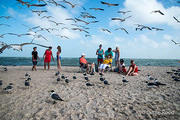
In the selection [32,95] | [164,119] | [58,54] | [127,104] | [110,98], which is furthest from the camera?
[58,54]

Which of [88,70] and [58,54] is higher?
[58,54]

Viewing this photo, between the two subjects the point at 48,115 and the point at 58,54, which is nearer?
the point at 48,115

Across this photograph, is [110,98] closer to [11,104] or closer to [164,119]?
[164,119]

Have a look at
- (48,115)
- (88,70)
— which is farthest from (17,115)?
(88,70)

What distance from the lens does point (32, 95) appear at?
16.3 ft

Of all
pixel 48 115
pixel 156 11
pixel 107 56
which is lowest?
pixel 48 115

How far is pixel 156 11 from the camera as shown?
5.02 metres

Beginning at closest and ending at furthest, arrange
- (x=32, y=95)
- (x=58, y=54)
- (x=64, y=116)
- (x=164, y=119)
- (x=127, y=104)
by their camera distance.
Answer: (x=164, y=119) < (x=64, y=116) < (x=127, y=104) < (x=32, y=95) < (x=58, y=54)

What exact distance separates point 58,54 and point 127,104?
926cm

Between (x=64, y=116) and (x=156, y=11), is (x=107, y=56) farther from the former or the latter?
(x=64, y=116)

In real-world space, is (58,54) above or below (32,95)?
above

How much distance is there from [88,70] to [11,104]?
7.42 meters

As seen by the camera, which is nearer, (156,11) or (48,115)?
(48,115)

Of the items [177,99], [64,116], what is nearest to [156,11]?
[177,99]
